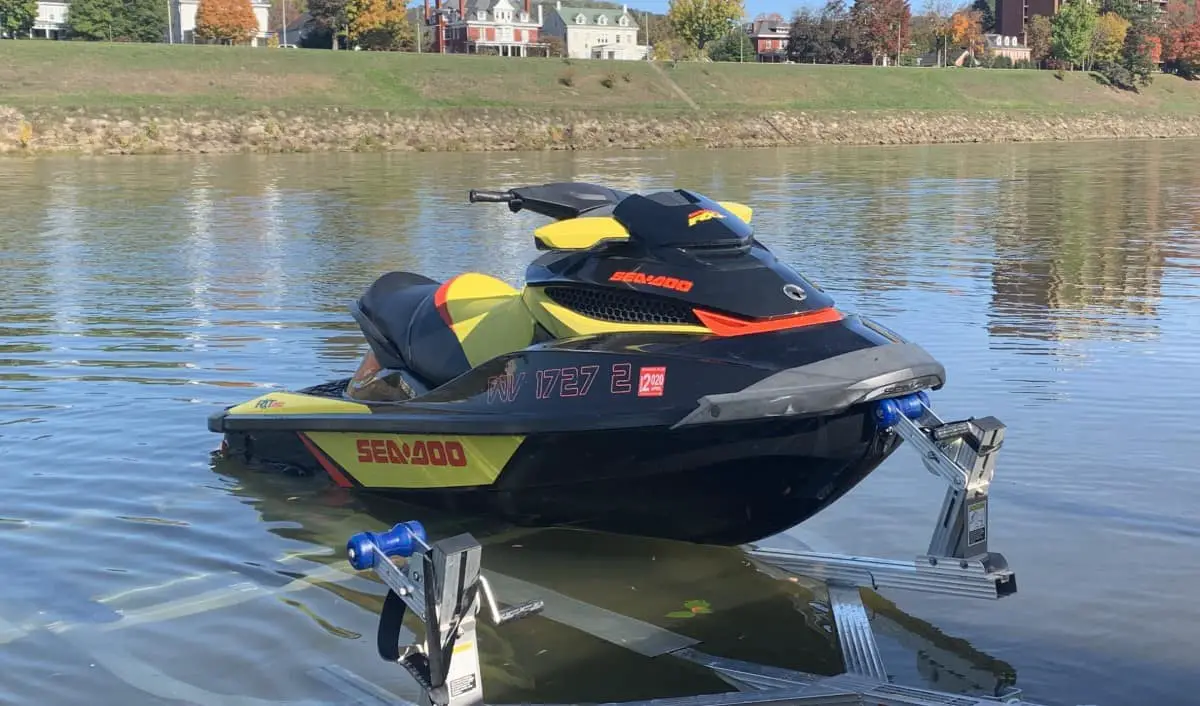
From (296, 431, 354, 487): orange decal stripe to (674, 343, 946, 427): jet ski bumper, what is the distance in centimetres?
203

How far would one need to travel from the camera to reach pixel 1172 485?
5.54 meters

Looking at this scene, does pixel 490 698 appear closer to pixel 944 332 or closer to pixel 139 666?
pixel 139 666

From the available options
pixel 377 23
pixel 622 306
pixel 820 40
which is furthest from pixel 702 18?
pixel 622 306

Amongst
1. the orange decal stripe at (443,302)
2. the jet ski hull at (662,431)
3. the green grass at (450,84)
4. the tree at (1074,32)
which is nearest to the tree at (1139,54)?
the tree at (1074,32)

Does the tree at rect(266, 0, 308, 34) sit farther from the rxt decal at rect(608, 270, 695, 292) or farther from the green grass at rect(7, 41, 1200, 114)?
the rxt decal at rect(608, 270, 695, 292)

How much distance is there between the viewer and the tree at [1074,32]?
84375 mm

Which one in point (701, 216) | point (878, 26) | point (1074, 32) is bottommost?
point (701, 216)

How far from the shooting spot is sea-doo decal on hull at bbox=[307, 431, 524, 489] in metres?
4.59

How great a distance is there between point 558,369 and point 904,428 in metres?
1.20

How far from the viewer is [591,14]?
A: 122000 mm

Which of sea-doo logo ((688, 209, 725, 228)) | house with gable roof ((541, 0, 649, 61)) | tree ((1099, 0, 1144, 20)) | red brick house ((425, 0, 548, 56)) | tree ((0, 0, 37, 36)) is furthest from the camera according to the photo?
house with gable roof ((541, 0, 649, 61))

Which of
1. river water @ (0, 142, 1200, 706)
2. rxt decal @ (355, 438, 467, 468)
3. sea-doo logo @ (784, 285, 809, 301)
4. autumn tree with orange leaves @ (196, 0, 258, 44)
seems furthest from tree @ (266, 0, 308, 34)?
sea-doo logo @ (784, 285, 809, 301)

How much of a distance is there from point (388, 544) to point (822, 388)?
4.64 feet

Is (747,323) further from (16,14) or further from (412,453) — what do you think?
(16,14)
